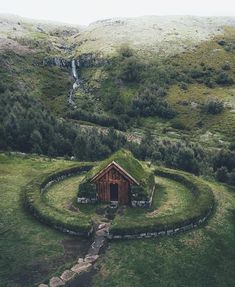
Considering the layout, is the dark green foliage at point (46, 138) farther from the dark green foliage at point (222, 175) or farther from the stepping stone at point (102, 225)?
the stepping stone at point (102, 225)

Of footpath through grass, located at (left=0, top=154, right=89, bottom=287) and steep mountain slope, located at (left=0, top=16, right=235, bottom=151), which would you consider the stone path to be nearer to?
footpath through grass, located at (left=0, top=154, right=89, bottom=287)

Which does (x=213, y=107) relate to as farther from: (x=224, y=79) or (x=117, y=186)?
(x=117, y=186)

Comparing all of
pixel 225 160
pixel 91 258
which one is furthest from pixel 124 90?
pixel 91 258

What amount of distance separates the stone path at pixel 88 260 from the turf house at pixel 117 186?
458 cm

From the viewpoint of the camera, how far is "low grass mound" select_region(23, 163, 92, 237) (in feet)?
137

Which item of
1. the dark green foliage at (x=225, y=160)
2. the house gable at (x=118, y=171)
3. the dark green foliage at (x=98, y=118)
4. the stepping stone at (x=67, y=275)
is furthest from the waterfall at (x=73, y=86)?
the stepping stone at (x=67, y=275)

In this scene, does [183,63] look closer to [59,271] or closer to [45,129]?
[45,129]

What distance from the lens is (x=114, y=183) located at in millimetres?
47844

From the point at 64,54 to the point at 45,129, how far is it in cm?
9362

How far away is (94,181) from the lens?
4809 centimetres

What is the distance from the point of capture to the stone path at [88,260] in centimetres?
3434

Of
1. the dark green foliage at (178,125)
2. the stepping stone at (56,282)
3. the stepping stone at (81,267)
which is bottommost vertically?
the dark green foliage at (178,125)

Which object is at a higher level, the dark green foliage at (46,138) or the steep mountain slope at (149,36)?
the steep mountain slope at (149,36)

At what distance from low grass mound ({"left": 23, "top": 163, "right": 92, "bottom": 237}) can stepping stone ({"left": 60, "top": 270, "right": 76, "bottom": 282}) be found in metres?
5.90
